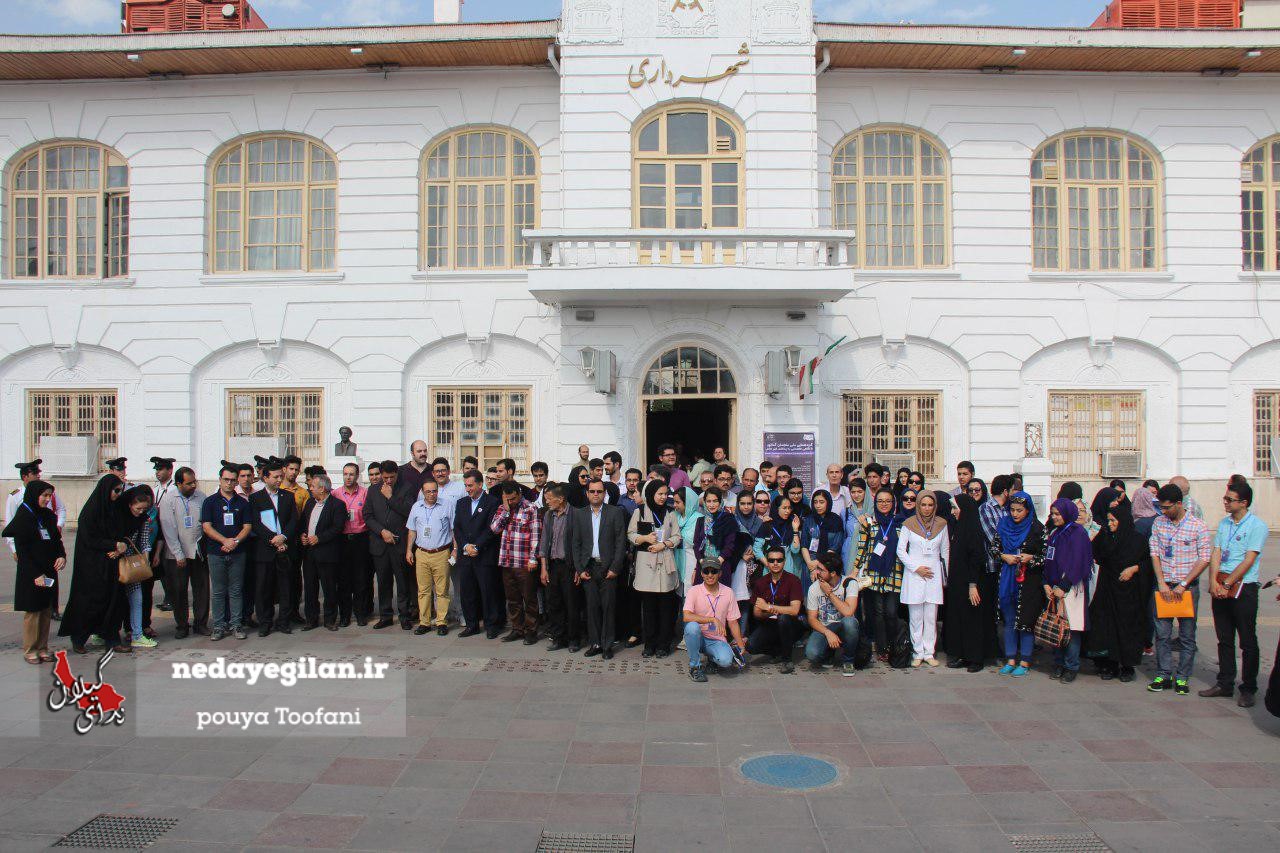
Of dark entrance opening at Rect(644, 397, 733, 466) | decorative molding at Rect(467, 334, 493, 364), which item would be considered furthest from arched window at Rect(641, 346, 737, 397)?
decorative molding at Rect(467, 334, 493, 364)

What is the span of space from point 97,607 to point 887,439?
1214cm

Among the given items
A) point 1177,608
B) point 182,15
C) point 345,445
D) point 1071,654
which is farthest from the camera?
point 182,15

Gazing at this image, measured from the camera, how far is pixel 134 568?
28.1 ft

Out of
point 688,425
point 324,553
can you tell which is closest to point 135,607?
→ point 324,553

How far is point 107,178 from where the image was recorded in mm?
16422

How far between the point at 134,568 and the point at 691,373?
897 centimetres

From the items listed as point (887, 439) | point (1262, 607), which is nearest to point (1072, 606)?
point (1262, 607)

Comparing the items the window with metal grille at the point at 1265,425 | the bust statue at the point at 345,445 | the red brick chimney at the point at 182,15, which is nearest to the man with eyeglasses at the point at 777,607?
the bust statue at the point at 345,445

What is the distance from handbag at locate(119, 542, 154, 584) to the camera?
A: 8501 millimetres

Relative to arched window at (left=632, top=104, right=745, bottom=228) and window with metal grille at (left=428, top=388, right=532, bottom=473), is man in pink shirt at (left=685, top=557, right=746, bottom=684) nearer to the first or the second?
window with metal grille at (left=428, top=388, right=532, bottom=473)

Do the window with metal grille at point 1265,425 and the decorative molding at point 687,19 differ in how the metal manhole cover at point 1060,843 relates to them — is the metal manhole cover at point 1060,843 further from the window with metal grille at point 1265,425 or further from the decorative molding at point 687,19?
the window with metal grille at point 1265,425

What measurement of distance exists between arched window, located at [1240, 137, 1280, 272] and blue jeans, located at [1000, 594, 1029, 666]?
38.7 feet

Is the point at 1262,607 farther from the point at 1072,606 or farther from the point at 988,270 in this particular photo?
the point at 988,270

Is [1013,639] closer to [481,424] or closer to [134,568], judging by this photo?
[134,568]
